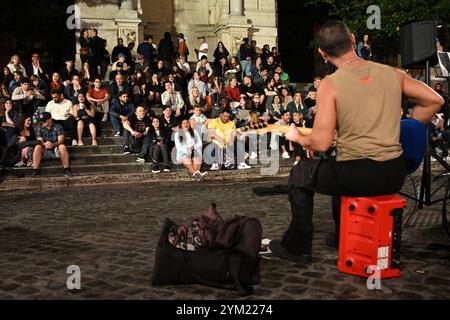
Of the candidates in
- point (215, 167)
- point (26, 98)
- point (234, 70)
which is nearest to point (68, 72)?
point (26, 98)

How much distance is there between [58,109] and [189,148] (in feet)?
11.4

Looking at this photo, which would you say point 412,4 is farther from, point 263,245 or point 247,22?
point 263,245

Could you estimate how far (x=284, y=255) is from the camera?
4.31 m

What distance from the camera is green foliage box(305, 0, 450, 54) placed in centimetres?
1830

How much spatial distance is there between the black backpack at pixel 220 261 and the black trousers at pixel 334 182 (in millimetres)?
471

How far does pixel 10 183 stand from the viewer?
33.7 feet

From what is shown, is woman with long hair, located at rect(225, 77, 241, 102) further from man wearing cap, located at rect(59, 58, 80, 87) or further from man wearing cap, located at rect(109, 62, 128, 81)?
man wearing cap, located at rect(59, 58, 80, 87)

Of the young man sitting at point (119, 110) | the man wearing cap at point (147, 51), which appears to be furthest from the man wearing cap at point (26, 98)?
the man wearing cap at point (147, 51)

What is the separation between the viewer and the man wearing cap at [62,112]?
39.3 ft

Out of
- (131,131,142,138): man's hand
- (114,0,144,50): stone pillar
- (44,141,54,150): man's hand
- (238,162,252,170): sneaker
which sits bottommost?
(238,162,252,170): sneaker

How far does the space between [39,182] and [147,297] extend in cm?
774

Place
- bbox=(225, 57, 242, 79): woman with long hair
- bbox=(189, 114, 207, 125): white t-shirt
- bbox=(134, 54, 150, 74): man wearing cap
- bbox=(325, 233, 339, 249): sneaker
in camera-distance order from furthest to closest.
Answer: bbox=(225, 57, 242, 79): woman with long hair < bbox=(134, 54, 150, 74): man wearing cap < bbox=(189, 114, 207, 125): white t-shirt < bbox=(325, 233, 339, 249): sneaker

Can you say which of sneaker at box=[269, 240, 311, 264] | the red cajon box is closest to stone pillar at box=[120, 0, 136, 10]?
sneaker at box=[269, 240, 311, 264]

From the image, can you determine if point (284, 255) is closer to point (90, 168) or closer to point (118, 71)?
point (90, 168)
